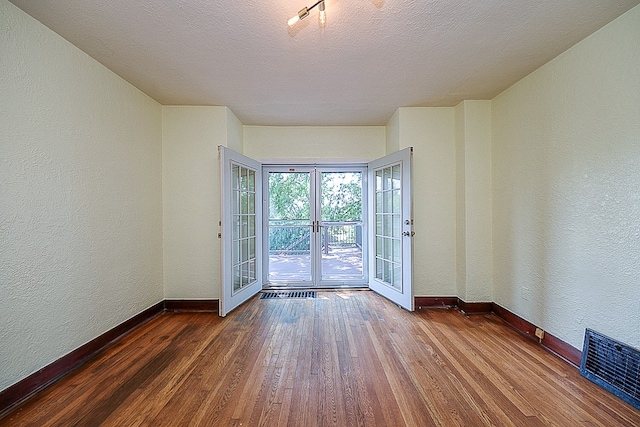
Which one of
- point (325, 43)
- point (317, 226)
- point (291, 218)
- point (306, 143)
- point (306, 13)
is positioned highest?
point (325, 43)

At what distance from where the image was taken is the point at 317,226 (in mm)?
4410

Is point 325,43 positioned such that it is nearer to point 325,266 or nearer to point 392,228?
point 392,228

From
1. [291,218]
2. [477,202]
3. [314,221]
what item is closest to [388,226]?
[477,202]

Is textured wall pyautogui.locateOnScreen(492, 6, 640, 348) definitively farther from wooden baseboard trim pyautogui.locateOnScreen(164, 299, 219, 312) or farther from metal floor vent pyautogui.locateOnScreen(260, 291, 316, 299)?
wooden baseboard trim pyautogui.locateOnScreen(164, 299, 219, 312)

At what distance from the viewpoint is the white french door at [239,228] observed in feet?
10.5

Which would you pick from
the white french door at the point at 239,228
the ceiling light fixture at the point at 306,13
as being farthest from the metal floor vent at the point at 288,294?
the ceiling light fixture at the point at 306,13

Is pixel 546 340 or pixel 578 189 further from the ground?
pixel 578 189

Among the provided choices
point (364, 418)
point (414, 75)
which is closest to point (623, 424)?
point (364, 418)

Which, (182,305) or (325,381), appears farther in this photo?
(182,305)

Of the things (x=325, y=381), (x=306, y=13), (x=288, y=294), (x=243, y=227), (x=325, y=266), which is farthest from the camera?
(x=325, y=266)

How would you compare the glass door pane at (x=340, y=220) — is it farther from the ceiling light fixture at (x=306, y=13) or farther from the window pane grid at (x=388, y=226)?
the ceiling light fixture at (x=306, y=13)

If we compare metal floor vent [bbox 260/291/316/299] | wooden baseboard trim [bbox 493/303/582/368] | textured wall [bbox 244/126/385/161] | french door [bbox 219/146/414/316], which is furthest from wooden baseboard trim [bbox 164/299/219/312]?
wooden baseboard trim [bbox 493/303/582/368]

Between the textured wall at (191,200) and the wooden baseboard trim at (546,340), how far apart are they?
3.35 meters

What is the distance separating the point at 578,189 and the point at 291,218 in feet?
11.2
